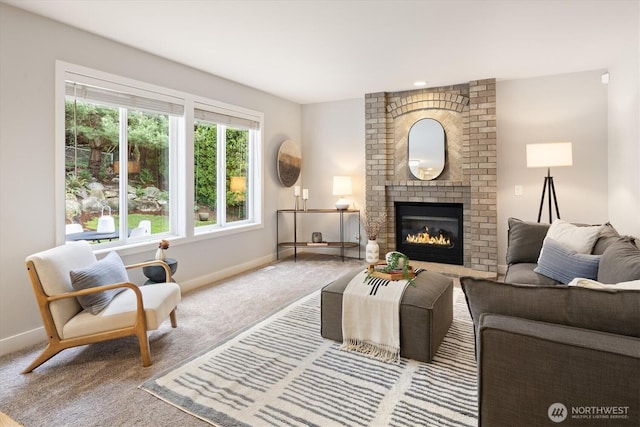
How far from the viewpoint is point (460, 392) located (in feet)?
6.72

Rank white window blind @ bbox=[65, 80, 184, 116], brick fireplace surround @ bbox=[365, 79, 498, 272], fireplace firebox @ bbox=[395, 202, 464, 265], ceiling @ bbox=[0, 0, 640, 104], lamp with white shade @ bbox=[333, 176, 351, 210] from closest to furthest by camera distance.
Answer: ceiling @ bbox=[0, 0, 640, 104], white window blind @ bbox=[65, 80, 184, 116], brick fireplace surround @ bbox=[365, 79, 498, 272], fireplace firebox @ bbox=[395, 202, 464, 265], lamp with white shade @ bbox=[333, 176, 351, 210]

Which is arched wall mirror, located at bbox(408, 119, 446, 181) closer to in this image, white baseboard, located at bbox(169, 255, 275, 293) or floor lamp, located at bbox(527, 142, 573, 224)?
floor lamp, located at bbox(527, 142, 573, 224)

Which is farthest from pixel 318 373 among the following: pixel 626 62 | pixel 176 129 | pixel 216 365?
pixel 626 62

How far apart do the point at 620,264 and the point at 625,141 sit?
2.51 meters

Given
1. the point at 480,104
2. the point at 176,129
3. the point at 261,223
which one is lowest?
the point at 261,223

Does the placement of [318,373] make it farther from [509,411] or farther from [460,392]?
[509,411]

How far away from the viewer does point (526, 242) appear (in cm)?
326

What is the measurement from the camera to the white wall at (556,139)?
4.31 m

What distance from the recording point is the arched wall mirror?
5.15 meters

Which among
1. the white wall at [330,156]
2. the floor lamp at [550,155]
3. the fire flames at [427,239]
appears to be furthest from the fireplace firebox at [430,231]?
the floor lamp at [550,155]

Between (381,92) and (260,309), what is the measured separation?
3.68 metres

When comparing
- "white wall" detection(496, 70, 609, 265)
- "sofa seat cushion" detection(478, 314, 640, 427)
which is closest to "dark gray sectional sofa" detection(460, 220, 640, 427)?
"sofa seat cushion" detection(478, 314, 640, 427)

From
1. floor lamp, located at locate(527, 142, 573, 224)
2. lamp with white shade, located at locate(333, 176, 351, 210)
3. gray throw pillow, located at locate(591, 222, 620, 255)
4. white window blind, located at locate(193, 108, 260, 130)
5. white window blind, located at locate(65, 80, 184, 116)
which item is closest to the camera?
gray throw pillow, located at locate(591, 222, 620, 255)

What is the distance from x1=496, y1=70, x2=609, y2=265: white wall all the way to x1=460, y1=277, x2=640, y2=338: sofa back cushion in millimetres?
3810
